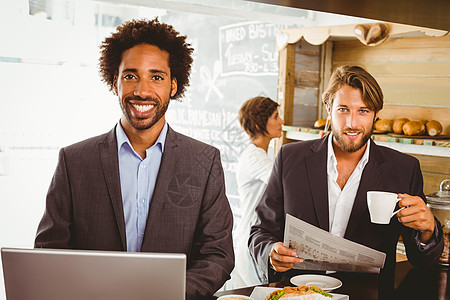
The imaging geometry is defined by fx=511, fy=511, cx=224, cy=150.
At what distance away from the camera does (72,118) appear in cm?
407

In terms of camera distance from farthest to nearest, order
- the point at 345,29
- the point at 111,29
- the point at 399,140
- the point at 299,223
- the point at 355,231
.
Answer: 1. the point at 111,29
2. the point at 345,29
3. the point at 399,140
4. the point at 355,231
5. the point at 299,223

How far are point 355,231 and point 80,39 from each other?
2935 mm

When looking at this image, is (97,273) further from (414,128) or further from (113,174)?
(414,128)

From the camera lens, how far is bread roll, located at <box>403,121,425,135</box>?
8.98 feet

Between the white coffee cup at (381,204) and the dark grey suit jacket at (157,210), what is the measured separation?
0.49 m

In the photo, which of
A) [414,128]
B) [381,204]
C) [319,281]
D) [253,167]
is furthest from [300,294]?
[253,167]

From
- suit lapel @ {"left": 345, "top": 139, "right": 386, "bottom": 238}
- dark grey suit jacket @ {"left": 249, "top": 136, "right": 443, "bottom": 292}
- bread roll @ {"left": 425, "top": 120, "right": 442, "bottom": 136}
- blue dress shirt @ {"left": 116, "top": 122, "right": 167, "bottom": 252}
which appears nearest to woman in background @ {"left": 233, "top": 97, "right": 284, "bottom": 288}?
bread roll @ {"left": 425, "top": 120, "right": 442, "bottom": 136}

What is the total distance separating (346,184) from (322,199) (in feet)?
0.39

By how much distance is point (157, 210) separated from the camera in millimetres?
1660

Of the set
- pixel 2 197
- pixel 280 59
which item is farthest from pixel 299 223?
pixel 2 197

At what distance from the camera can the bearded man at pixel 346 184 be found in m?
1.97

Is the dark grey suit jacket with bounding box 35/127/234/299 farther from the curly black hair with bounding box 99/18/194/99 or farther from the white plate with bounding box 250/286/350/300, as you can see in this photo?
the curly black hair with bounding box 99/18/194/99

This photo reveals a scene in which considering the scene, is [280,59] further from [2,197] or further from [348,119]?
[2,197]

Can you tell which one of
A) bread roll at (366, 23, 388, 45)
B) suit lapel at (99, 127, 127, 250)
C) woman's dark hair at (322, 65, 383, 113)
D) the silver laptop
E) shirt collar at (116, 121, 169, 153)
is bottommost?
the silver laptop
